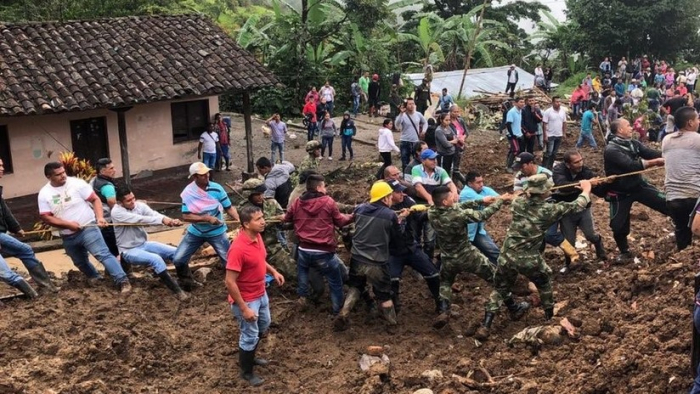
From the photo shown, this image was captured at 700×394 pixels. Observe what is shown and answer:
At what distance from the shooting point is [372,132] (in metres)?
24.2

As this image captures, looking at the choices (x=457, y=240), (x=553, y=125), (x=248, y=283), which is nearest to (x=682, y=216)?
(x=457, y=240)

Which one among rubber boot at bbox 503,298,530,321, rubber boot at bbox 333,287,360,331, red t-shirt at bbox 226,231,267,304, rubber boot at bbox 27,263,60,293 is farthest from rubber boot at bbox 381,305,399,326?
rubber boot at bbox 27,263,60,293

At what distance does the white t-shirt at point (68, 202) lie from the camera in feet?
28.4

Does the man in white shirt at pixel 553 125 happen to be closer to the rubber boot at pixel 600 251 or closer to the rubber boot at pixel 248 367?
the rubber boot at pixel 600 251

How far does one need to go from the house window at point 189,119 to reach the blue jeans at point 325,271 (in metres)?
11.3

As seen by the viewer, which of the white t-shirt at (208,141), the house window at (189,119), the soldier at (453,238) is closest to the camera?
the soldier at (453,238)

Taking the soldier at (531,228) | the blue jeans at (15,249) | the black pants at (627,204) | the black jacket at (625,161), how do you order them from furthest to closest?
the black pants at (627,204) → the black jacket at (625,161) → the blue jeans at (15,249) → the soldier at (531,228)

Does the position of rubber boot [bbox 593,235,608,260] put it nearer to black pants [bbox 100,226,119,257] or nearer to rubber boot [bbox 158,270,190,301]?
rubber boot [bbox 158,270,190,301]

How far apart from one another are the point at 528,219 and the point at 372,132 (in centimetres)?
1666

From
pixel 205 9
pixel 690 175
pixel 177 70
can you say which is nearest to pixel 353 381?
pixel 690 175

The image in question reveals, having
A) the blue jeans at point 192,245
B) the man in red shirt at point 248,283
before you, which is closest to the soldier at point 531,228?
the man in red shirt at point 248,283

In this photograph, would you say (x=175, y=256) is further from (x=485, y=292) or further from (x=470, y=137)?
(x=470, y=137)

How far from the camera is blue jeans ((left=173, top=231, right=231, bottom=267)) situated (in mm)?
9094

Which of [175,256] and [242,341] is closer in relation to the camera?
[242,341]
